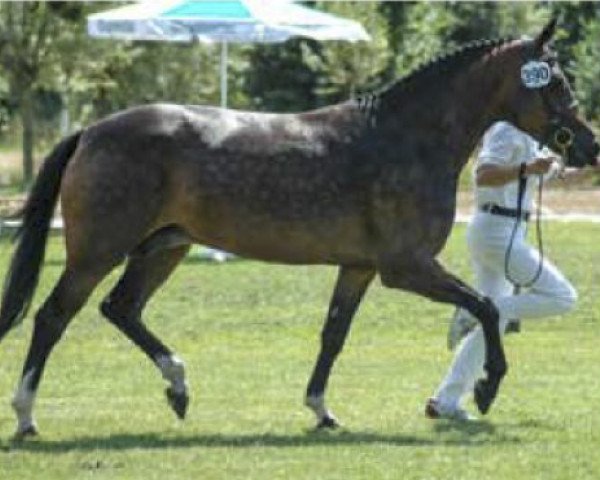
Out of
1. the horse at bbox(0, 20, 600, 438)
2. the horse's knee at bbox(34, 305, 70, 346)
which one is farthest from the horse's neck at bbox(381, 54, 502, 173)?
the horse's knee at bbox(34, 305, 70, 346)

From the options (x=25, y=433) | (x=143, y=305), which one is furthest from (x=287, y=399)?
(x=25, y=433)

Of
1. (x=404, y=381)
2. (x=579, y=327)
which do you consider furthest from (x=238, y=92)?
(x=404, y=381)

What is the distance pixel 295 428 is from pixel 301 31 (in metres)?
13.7

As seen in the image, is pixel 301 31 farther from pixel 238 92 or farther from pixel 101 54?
pixel 238 92

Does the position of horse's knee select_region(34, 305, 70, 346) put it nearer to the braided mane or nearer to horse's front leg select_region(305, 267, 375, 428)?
horse's front leg select_region(305, 267, 375, 428)

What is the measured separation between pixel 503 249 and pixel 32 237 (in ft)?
9.08

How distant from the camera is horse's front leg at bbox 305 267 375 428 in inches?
468

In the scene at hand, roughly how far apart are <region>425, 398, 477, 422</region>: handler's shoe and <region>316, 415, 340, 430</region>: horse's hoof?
26.4 inches

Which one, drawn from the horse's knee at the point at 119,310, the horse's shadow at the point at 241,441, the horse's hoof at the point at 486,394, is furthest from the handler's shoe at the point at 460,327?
the horse's knee at the point at 119,310

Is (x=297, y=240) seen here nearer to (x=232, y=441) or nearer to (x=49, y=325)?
(x=232, y=441)

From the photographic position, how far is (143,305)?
471 inches

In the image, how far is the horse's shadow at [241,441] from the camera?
10797 millimetres

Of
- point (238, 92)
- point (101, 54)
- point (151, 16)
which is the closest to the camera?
point (151, 16)

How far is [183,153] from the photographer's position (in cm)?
1130
